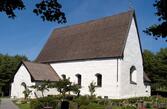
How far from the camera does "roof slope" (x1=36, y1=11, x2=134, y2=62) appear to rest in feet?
132

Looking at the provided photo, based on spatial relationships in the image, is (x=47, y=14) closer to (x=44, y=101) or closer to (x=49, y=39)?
(x=44, y=101)

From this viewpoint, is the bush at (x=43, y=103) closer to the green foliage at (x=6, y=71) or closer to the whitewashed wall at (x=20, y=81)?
the whitewashed wall at (x=20, y=81)

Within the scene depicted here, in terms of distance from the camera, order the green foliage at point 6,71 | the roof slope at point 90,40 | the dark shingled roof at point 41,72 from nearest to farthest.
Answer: the roof slope at point 90,40 → the dark shingled roof at point 41,72 → the green foliage at point 6,71

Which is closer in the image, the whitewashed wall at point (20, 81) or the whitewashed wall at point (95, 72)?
the whitewashed wall at point (95, 72)

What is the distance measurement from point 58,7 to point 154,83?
62156 mm

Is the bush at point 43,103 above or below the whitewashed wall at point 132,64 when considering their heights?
below

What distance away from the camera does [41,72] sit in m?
43.7

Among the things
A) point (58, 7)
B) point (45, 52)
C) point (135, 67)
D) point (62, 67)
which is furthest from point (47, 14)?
point (45, 52)

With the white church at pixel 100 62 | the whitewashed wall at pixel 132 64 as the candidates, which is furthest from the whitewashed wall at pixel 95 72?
the whitewashed wall at pixel 132 64

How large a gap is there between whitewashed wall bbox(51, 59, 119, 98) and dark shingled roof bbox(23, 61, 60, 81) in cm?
144

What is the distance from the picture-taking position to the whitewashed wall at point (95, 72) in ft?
128

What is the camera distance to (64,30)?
52.2 m

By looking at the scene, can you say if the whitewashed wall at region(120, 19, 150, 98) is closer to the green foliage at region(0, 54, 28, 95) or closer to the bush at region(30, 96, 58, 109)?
the bush at region(30, 96, 58, 109)

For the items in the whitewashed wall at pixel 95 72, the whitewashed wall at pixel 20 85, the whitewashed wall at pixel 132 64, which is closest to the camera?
the whitewashed wall at pixel 95 72
